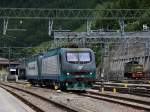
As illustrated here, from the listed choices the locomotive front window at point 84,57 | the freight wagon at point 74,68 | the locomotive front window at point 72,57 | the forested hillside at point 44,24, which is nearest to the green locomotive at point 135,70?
the forested hillside at point 44,24

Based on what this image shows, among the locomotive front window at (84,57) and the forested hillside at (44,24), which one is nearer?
the locomotive front window at (84,57)

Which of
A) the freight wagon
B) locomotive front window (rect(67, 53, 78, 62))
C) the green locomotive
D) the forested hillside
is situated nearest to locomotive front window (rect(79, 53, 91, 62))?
the freight wagon

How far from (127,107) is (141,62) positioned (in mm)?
61843

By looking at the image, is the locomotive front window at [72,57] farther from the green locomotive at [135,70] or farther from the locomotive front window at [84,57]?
the green locomotive at [135,70]

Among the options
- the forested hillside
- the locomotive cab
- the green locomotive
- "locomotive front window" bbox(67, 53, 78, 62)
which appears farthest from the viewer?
the forested hillside

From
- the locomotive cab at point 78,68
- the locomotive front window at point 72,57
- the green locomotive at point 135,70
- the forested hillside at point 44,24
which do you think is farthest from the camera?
the forested hillside at point 44,24

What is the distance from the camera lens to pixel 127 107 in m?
23.2

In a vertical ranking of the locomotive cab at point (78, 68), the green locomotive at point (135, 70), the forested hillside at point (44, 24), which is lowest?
the locomotive cab at point (78, 68)

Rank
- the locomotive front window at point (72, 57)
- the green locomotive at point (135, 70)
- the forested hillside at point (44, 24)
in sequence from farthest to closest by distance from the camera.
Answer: the forested hillside at point (44, 24)
the green locomotive at point (135, 70)
the locomotive front window at point (72, 57)

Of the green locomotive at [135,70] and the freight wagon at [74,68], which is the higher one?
the green locomotive at [135,70]

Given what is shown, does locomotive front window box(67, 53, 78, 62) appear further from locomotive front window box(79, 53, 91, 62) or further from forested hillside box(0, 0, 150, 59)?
forested hillside box(0, 0, 150, 59)

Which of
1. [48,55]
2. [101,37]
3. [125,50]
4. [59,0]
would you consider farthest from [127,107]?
[59,0]

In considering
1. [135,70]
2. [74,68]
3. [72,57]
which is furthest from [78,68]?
[135,70]

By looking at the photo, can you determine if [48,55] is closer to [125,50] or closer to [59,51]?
[59,51]
